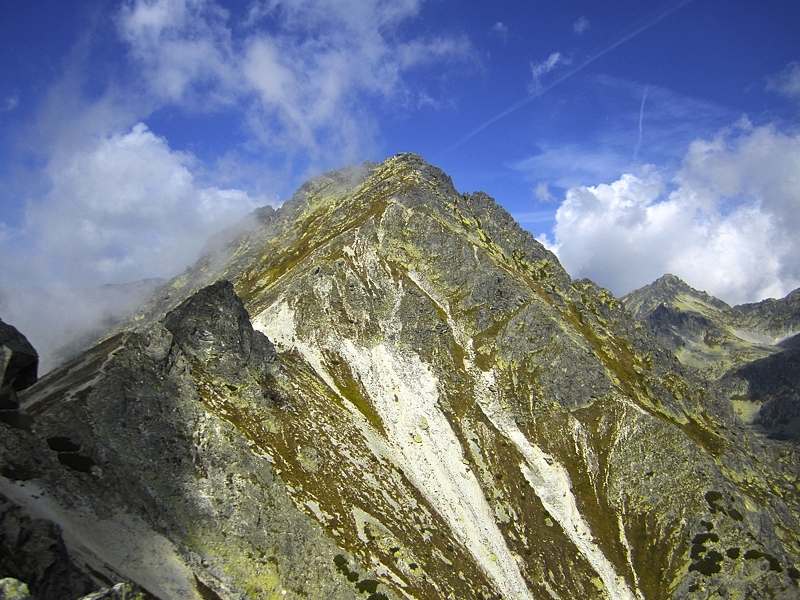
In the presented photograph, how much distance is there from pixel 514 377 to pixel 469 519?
37.8 metres

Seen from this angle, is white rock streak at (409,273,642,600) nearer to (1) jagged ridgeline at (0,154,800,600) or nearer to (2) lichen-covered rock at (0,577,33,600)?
(1) jagged ridgeline at (0,154,800,600)

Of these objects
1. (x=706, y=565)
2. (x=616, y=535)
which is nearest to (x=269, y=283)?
(x=616, y=535)

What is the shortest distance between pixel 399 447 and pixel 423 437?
5.95m

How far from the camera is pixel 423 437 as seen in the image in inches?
3386

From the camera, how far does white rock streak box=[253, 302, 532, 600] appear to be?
2731 inches

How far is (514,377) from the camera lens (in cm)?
10394

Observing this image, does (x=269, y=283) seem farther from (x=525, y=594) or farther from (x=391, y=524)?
(x=525, y=594)

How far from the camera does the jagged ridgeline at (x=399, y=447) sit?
45875 millimetres

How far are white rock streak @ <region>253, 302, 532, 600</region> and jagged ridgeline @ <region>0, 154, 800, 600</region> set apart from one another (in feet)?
1.18

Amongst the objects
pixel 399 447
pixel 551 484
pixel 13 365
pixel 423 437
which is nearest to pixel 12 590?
pixel 13 365

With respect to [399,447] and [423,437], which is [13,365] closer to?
[399,447]

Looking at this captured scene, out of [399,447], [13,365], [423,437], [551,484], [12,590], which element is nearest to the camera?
[12,590]

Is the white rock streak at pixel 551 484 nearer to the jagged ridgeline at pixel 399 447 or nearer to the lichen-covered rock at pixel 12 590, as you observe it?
the jagged ridgeline at pixel 399 447

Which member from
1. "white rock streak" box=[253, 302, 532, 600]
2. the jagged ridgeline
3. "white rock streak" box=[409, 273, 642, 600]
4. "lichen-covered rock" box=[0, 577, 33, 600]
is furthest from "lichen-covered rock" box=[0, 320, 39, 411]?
"white rock streak" box=[409, 273, 642, 600]
